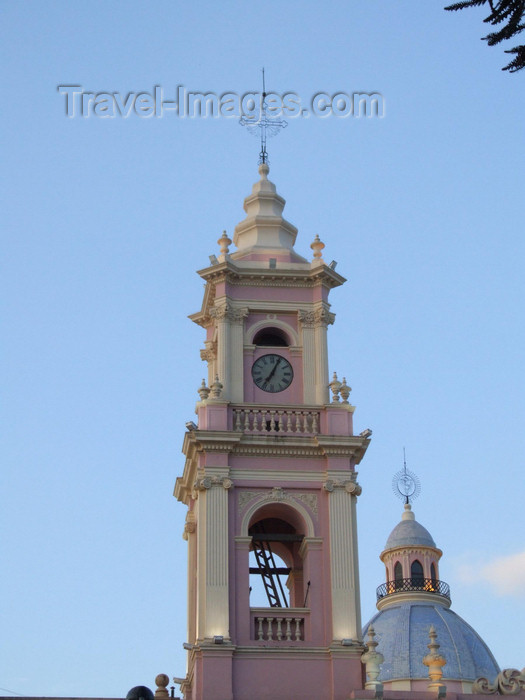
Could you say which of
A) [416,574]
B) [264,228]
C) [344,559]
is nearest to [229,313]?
[264,228]

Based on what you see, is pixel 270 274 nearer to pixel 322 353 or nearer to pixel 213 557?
pixel 322 353

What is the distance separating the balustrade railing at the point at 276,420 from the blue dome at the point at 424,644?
2403cm

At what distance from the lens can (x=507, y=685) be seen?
25.5m

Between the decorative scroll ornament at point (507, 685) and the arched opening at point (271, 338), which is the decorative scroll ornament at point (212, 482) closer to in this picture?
the arched opening at point (271, 338)

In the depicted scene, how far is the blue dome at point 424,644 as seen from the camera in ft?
161

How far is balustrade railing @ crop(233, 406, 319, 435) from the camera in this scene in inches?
1054

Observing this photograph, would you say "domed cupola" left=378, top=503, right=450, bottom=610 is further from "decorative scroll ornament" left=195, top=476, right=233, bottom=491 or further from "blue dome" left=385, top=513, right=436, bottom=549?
"decorative scroll ornament" left=195, top=476, right=233, bottom=491

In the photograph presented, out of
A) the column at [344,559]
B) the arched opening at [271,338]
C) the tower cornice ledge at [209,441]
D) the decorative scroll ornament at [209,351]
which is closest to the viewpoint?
the column at [344,559]

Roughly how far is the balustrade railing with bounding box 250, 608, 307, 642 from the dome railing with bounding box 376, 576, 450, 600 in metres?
30.6

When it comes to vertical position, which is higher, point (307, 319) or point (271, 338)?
point (307, 319)

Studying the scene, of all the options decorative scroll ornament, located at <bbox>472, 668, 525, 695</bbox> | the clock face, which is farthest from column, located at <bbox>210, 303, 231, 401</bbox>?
decorative scroll ornament, located at <bbox>472, 668, 525, 695</bbox>

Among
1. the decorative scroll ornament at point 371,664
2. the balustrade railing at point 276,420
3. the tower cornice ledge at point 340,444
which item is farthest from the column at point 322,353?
the decorative scroll ornament at point 371,664

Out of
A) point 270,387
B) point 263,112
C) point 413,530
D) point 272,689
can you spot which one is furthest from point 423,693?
point 413,530

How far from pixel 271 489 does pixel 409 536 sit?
32574 mm
